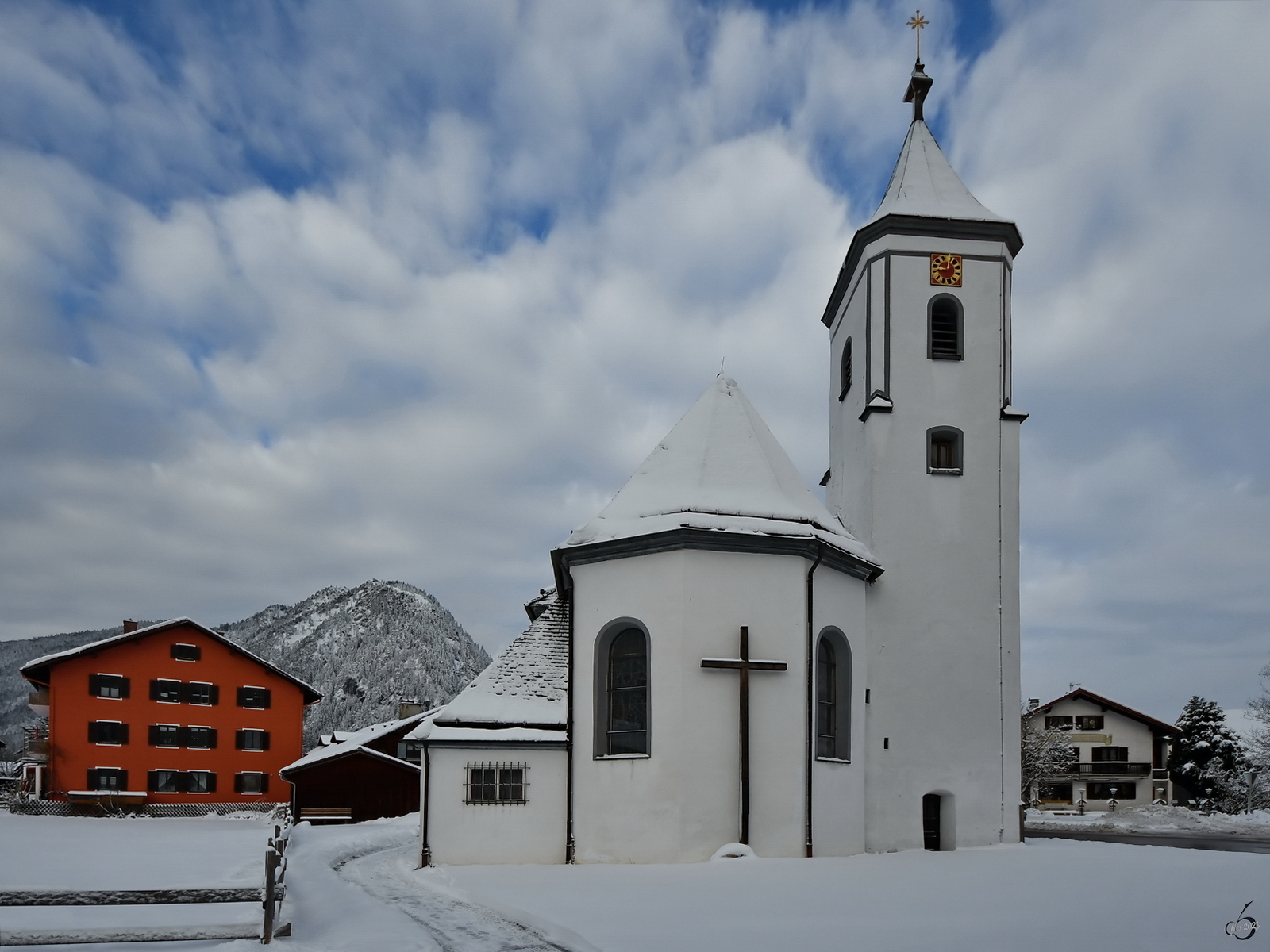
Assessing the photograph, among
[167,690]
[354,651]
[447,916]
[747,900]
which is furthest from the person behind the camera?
[354,651]

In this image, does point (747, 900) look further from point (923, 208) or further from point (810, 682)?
point (923, 208)

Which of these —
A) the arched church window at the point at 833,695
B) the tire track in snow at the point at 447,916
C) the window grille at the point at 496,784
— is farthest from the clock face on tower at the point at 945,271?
the tire track in snow at the point at 447,916

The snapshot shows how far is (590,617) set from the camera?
20234mm

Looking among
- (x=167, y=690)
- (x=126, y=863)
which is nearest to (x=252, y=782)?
(x=167, y=690)

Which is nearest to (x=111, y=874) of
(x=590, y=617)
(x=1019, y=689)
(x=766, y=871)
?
(x=590, y=617)

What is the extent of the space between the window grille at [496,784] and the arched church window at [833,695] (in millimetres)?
5568

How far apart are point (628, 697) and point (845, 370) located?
11346 mm

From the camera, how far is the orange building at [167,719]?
45.8 m

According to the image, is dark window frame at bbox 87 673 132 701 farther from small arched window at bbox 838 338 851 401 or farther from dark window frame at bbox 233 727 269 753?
small arched window at bbox 838 338 851 401

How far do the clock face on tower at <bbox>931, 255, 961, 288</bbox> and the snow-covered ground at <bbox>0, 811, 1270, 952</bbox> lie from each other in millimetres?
12281

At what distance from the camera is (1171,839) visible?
3478 cm

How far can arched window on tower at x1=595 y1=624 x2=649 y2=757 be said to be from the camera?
19.5m

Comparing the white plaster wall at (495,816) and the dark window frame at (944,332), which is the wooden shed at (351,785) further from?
the dark window frame at (944,332)

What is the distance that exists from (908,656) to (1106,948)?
13.8 meters
